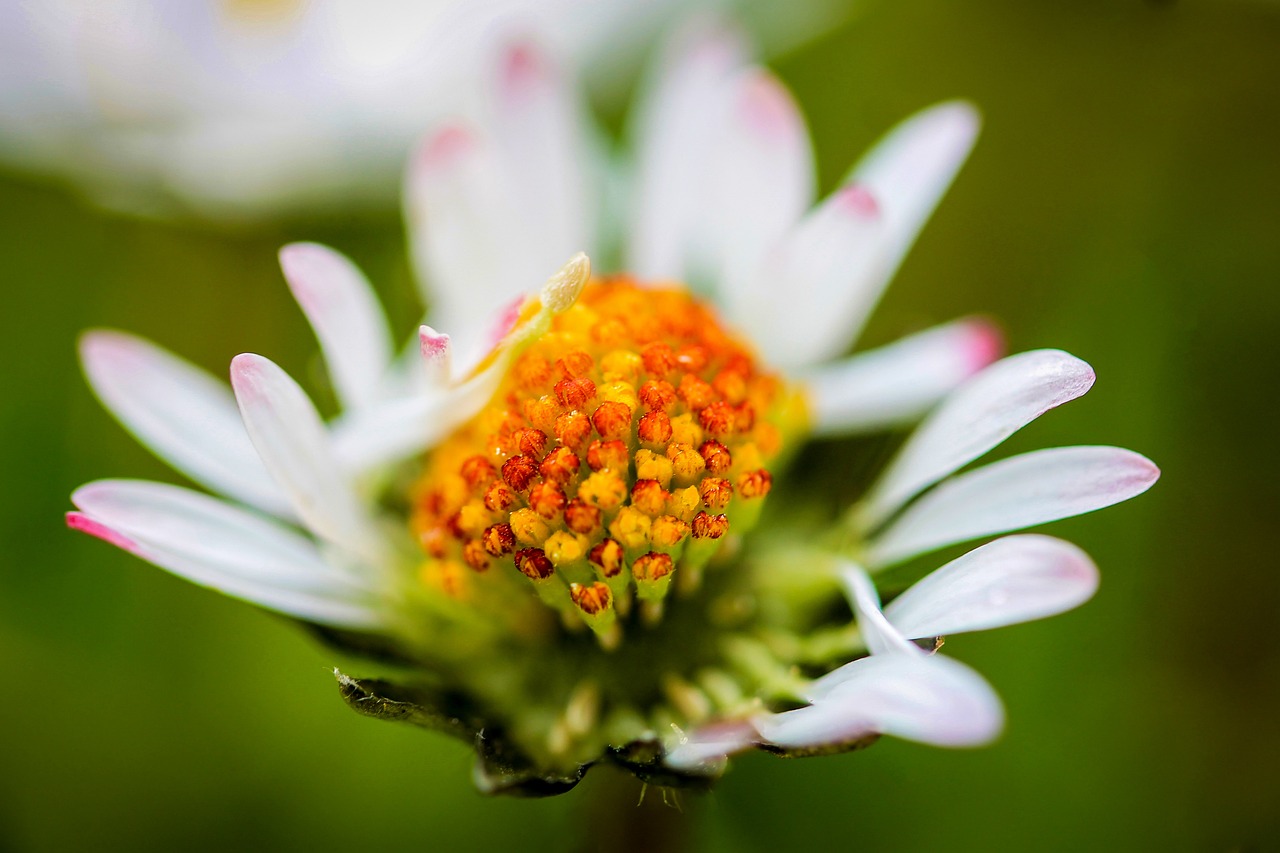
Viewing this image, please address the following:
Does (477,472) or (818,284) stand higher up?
(818,284)

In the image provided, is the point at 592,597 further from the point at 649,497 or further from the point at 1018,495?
the point at 1018,495

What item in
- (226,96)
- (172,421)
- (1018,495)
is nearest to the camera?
(1018,495)

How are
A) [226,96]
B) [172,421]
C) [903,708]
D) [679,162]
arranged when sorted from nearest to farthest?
1. [903,708]
2. [172,421]
3. [679,162]
4. [226,96]

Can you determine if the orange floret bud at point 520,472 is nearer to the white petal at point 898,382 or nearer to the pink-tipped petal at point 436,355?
the pink-tipped petal at point 436,355

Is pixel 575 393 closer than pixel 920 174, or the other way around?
pixel 575 393

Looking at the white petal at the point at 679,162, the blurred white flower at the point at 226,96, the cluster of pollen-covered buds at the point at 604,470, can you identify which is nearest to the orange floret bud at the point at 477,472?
the cluster of pollen-covered buds at the point at 604,470

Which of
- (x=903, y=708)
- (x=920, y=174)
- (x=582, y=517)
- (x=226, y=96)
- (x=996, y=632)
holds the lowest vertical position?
(x=903, y=708)

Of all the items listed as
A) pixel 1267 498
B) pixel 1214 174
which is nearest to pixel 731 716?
pixel 1267 498

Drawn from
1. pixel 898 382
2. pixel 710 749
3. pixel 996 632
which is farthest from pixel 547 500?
pixel 996 632
